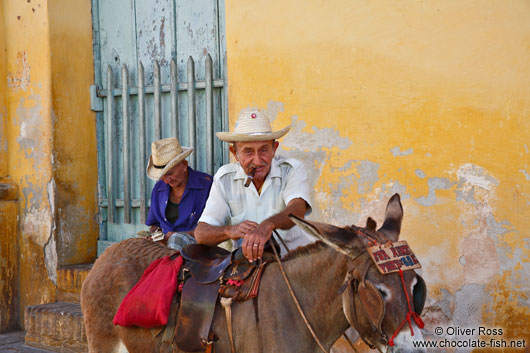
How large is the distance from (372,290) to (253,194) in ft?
4.12

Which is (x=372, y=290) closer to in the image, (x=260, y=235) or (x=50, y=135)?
(x=260, y=235)

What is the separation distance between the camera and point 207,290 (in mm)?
2920

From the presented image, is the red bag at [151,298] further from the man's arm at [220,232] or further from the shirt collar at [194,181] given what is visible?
the shirt collar at [194,181]

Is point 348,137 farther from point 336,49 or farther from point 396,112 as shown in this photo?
point 336,49

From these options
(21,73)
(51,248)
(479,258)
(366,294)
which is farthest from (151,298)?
(21,73)

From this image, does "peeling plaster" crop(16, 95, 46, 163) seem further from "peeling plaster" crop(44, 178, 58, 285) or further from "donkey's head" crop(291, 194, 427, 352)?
"donkey's head" crop(291, 194, 427, 352)

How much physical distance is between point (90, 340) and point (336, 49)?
284 cm

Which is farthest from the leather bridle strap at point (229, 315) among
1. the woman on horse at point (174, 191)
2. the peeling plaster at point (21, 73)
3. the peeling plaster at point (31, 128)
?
the peeling plaster at point (21, 73)

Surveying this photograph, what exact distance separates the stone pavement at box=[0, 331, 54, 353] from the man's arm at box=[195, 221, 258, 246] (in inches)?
146

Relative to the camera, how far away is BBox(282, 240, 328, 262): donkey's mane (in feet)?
8.78

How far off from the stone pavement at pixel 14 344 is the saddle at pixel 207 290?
3.71 metres

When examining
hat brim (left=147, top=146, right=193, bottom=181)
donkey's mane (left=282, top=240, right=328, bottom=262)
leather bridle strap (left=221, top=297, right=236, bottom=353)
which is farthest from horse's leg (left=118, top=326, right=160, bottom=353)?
hat brim (left=147, top=146, right=193, bottom=181)

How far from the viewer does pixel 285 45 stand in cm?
483

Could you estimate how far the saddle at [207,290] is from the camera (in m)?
2.83
